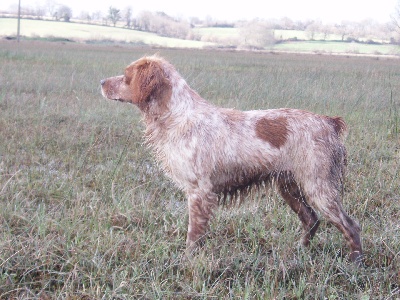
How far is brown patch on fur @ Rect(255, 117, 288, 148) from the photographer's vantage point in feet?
11.0

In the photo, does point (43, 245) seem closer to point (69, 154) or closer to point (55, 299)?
point (55, 299)

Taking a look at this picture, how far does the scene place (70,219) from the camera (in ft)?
12.1

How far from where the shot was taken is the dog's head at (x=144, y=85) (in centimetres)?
340

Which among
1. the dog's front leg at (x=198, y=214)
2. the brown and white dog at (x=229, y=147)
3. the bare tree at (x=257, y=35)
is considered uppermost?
the bare tree at (x=257, y=35)

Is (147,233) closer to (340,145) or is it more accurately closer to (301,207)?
(301,207)

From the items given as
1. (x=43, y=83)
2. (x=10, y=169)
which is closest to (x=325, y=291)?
(x=10, y=169)

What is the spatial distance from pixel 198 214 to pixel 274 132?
2.58ft

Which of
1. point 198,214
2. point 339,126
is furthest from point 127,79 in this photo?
point 339,126

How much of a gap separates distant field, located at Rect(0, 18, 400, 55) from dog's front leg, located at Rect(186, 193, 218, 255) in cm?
3784

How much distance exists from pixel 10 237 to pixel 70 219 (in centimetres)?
49

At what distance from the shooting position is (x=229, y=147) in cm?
337

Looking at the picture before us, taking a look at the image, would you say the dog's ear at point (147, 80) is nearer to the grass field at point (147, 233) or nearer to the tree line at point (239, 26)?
the grass field at point (147, 233)

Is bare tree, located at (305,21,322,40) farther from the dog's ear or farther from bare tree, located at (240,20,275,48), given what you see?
the dog's ear

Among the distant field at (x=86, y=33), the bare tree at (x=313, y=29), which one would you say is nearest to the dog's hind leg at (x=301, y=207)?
the distant field at (x=86, y=33)
